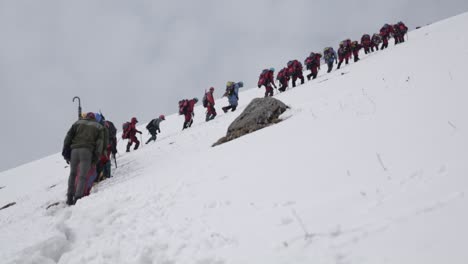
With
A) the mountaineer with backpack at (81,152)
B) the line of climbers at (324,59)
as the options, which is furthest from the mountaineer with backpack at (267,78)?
the mountaineer with backpack at (81,152)

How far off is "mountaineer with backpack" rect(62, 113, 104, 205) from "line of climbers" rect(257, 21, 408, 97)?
42.0 ft

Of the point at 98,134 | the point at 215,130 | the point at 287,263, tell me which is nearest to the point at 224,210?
the point at 287,263

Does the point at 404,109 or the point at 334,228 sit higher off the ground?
the point at 404,109

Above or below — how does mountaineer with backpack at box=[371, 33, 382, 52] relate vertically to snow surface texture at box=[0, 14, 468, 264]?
above

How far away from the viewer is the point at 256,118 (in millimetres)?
9375

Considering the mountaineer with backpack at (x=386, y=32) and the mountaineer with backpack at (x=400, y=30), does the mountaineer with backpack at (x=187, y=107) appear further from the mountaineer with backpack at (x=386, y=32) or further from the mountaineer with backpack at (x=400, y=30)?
the mountaineer with backpack at (x=400, y=30)

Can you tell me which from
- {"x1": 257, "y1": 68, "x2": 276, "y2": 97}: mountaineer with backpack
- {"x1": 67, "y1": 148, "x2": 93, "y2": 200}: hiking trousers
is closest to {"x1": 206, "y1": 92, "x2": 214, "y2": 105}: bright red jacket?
{"x1": 257, "y1": 68, "x2": 276, "y2": 97}: mountaineer with backpack

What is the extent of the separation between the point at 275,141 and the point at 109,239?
313cm

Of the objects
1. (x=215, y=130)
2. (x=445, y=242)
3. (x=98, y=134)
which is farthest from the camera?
(x=215, y=130)

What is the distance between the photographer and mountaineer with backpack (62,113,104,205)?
6156 mm

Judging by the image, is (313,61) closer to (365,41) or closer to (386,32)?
(365,41)

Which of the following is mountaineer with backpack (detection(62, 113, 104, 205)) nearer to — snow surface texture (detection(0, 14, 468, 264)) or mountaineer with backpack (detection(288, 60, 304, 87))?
snow surface texture (detection(0, 14, 468, 264))

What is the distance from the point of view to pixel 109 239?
3.49 m

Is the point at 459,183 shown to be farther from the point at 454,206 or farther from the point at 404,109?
the point at 404,109
